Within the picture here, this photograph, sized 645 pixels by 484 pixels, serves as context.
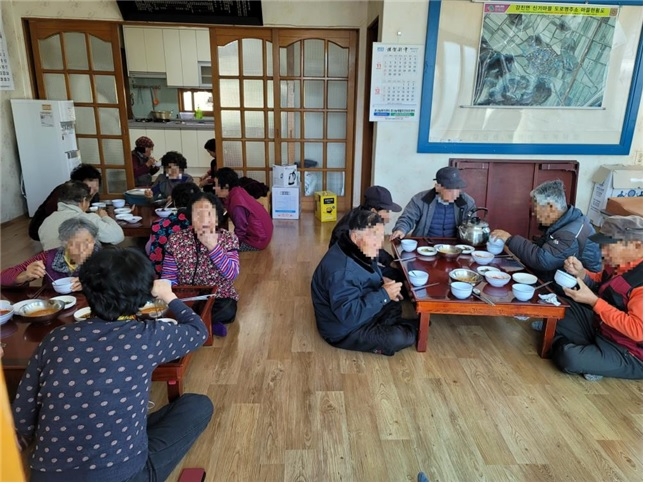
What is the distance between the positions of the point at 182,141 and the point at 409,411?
22.6 feet

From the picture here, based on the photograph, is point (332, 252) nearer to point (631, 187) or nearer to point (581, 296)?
point (581, 296)

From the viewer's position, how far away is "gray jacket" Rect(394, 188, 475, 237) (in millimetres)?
3287

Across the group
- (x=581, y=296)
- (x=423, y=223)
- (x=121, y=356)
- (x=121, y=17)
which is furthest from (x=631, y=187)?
(x=121, y=17)

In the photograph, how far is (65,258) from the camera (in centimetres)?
225

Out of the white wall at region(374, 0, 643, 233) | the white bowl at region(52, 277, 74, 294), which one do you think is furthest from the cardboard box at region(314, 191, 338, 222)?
the white bowl at region(52, 277, 74, 294)

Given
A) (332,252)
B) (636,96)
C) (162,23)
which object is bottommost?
(332,252)

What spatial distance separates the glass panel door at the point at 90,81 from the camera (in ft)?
16.8

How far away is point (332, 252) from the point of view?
7.91 ft

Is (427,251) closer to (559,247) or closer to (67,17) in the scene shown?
(559,247)

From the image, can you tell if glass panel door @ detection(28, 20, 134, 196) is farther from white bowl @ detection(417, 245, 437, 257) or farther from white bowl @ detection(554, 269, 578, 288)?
white bowl @ detection(554, 269, 578, 288)

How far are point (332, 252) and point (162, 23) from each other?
3.87 metres

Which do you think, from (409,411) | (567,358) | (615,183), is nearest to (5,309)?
(409,411)

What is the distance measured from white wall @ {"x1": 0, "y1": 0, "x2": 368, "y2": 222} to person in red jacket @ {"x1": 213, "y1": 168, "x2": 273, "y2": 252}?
2.18m

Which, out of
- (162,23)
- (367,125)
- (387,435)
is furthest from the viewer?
(367,125)
